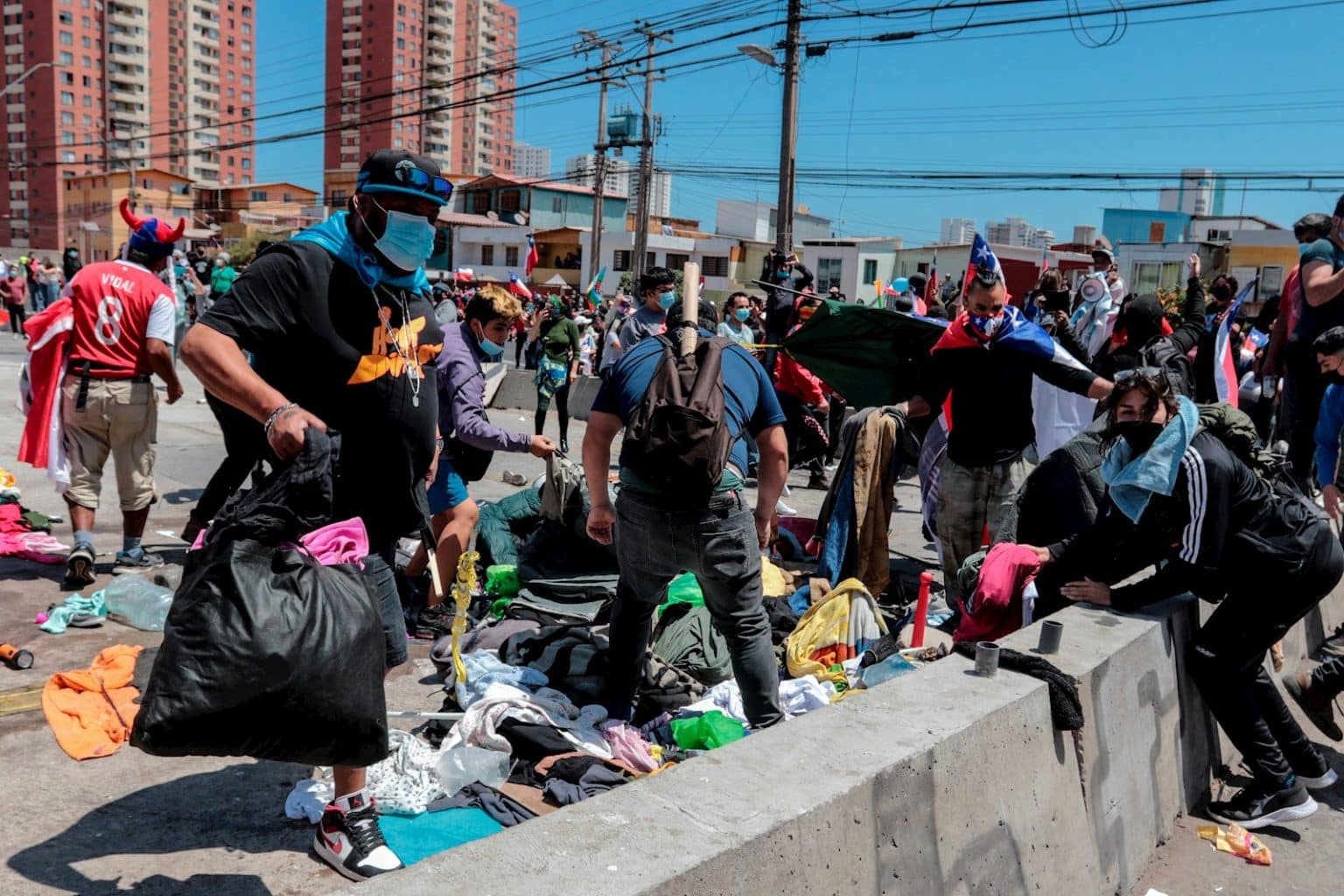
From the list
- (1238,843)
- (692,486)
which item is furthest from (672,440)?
(1238,843)

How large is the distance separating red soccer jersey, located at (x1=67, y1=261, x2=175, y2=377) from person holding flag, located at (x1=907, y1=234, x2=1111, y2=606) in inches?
170

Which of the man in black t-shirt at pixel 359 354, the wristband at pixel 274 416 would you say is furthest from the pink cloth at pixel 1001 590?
the wristband at pixel 274 416

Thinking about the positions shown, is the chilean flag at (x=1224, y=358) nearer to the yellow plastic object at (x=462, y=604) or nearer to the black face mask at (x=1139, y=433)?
the black face mask at (x=1139, y=433)

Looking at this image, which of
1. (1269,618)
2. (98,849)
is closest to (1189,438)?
(1269,618)

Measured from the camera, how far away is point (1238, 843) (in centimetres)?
362

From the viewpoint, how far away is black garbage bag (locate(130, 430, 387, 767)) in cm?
233

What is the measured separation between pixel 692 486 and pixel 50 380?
4115 millimetres

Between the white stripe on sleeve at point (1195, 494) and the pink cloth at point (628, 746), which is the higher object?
the white stripe on sleeve at point (1195, 494)

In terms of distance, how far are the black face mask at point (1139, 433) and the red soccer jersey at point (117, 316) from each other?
4890mm

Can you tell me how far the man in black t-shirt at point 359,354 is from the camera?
2715 mm

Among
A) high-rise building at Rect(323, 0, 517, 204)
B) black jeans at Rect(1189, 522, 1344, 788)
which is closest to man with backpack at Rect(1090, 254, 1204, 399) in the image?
black jeans at Rect(1189, 522, 1344, 788)

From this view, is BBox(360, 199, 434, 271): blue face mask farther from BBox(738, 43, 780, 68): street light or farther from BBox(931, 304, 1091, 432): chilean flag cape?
BBox(738, 43, 780, 68): street light

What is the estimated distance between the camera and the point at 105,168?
105 metres

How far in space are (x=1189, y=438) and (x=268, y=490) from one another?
2.99 m
